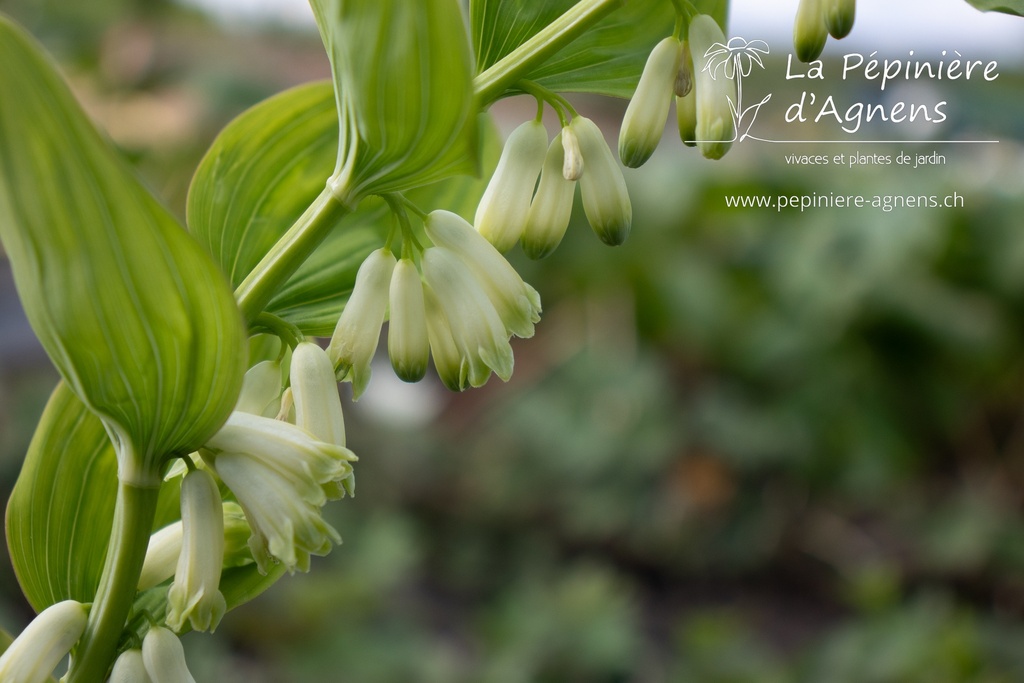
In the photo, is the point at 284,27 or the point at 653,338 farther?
the point at 284,27

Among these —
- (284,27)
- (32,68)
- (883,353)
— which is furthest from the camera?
(284,27)

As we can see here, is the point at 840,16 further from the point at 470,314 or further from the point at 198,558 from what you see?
the point at 198,558

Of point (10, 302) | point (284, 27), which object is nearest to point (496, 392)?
point (10, 302)

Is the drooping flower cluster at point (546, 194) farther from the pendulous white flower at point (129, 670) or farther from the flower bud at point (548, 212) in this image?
the pendulous white flower at point (129, 670)

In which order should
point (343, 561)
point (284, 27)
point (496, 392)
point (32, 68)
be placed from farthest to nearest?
point (284, 27), point (496, 392), point (343, 561), point (32, 68)

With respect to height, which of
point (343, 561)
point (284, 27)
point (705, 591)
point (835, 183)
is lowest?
point (705, 591)

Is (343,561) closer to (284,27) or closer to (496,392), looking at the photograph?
(496,392)
